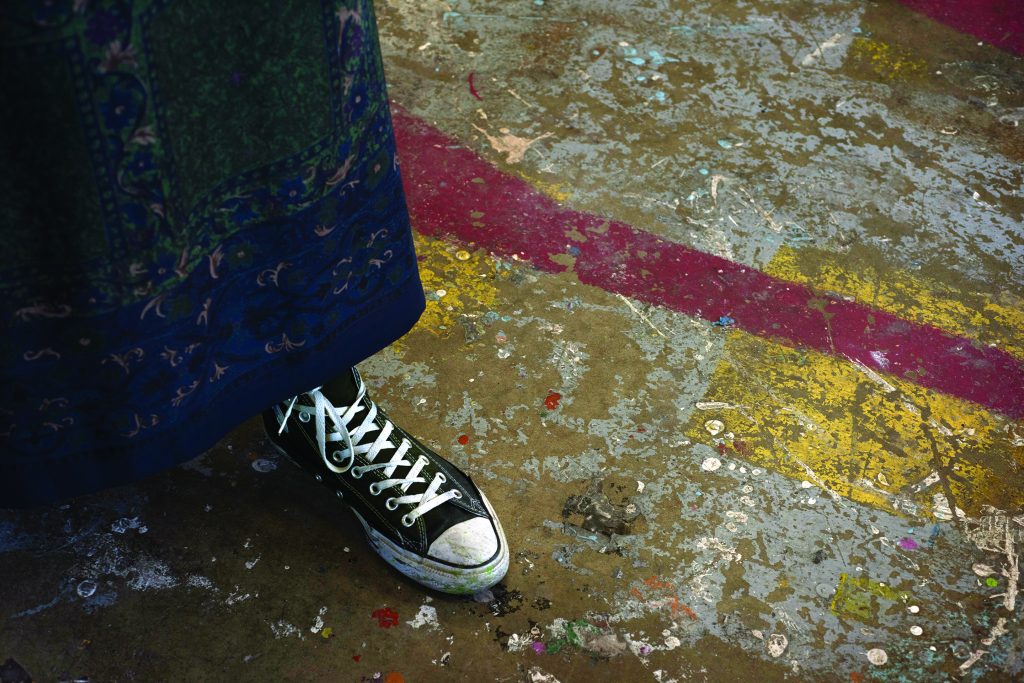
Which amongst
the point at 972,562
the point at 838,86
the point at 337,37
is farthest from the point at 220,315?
the point at 838,86

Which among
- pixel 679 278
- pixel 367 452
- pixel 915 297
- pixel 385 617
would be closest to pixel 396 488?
pixel 367 452

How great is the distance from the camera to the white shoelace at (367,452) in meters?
1.32

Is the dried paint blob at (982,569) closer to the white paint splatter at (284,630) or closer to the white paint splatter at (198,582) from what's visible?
the white paint splatter at (284,630)

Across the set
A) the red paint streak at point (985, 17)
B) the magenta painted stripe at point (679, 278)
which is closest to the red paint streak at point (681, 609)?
the magenta painted stripe at point (679, 278)

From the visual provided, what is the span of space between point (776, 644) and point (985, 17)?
A: 7.72 feet

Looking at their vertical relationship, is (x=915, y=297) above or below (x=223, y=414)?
below

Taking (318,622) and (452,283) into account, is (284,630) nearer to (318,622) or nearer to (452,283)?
(318,622)

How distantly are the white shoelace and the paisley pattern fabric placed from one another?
0.14 metres

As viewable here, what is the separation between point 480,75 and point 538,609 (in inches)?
61.6

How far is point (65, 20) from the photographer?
0.75 metres

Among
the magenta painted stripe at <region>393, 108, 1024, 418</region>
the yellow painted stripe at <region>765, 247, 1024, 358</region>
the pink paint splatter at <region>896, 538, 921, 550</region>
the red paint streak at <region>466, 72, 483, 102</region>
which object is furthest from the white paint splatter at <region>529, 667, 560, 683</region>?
the red paint streak at <region>466, 72, 483, 102</region>

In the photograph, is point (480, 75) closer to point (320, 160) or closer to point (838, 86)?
point (838, 86)

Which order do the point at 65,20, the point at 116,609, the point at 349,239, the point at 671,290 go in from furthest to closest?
the point at 671,290 < the point at 116,609 < the point at 349,239 < the point at 65,20

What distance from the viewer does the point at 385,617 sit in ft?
4.20
